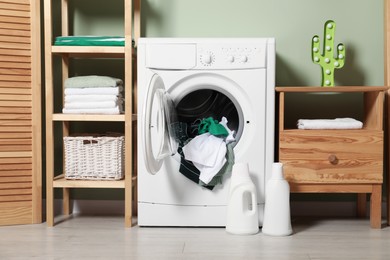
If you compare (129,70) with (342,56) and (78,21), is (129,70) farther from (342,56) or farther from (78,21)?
(342,56)

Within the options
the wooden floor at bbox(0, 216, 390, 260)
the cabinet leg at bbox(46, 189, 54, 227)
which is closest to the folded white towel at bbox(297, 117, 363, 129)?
the wooden floor at bbox(0, 216, 390, 260)

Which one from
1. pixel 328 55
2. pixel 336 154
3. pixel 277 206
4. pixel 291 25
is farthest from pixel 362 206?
pixel 291 25

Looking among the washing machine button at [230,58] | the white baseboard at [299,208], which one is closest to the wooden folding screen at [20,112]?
the white baseboard at [299,208]

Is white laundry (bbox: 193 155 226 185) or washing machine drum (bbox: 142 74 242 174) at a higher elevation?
washing machine drum (bbox: 142 74 242 174)

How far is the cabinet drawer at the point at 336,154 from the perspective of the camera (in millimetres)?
2471

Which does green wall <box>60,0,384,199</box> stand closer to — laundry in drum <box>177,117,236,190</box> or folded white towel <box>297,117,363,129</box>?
folded white towel <box>297,117,363,129</box>

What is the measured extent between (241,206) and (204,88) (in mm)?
585

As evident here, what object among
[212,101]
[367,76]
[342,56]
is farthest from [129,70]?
[367,76]

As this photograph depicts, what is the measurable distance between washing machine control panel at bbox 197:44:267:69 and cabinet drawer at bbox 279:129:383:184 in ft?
1.19

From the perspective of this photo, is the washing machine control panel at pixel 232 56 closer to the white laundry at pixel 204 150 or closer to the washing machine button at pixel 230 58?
the washing machine button at pixel 230 58

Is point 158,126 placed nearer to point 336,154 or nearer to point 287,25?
point 336,154

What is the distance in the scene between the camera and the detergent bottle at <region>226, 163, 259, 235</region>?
2361 millimetres

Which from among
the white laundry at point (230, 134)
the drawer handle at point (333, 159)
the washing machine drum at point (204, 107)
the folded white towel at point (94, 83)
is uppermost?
the folded white towel at point (94, 83)

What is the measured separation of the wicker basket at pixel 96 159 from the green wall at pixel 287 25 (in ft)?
2.34
